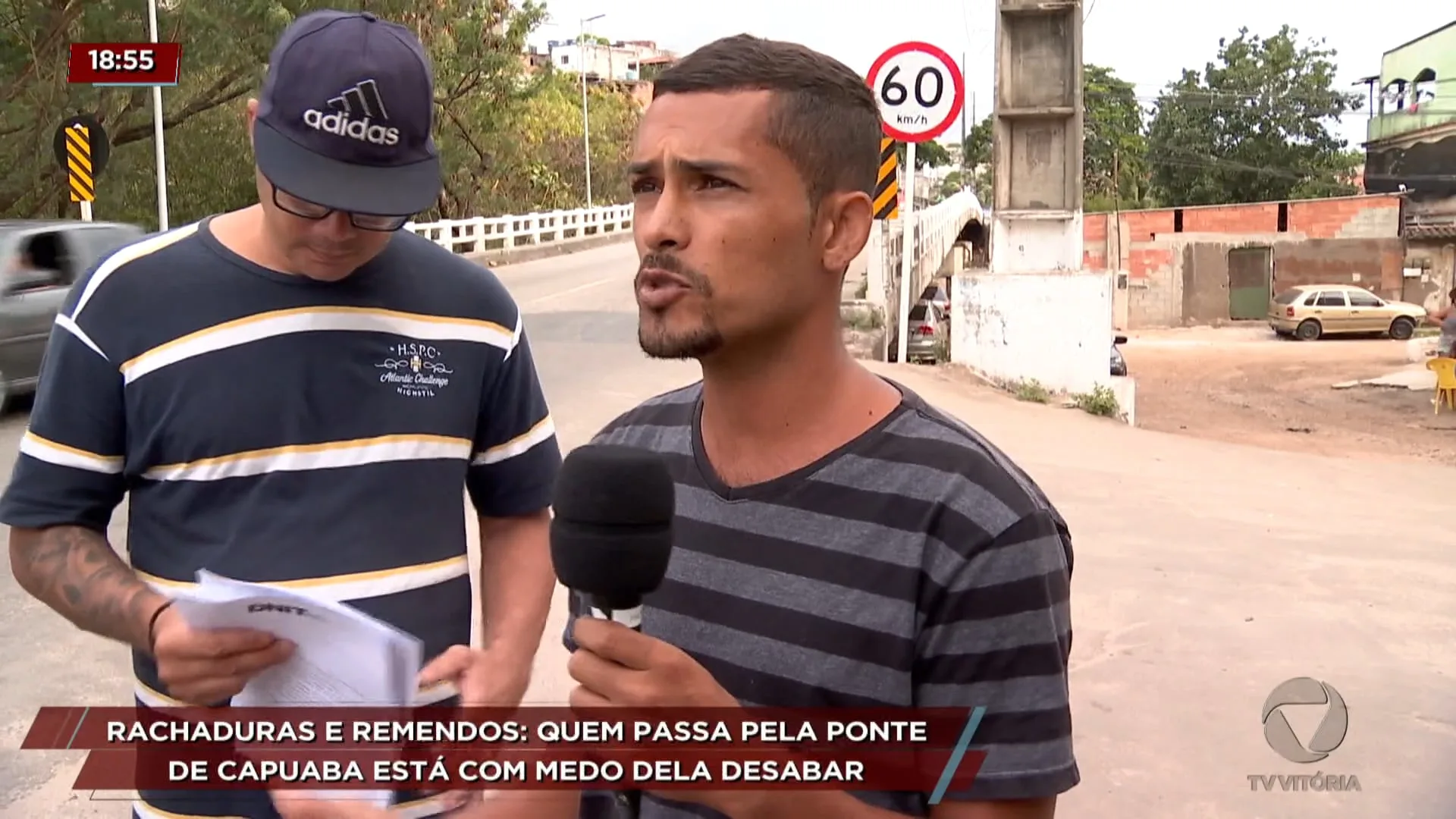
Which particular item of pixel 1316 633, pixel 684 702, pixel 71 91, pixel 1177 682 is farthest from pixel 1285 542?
pixel 71 91

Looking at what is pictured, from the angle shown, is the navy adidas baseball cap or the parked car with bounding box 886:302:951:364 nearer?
the navy adidas baseball cap

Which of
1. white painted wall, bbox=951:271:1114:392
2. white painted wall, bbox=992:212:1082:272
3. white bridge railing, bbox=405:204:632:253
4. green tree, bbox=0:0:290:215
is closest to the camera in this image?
Answer: white painted wall, bbox=951:271:1114:392

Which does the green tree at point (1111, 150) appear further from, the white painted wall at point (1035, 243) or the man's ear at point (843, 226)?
the man's ear at point (843, 226)

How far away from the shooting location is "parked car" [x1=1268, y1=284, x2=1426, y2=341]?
30.9m

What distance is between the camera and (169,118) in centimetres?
2170

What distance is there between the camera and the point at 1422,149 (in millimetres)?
38031

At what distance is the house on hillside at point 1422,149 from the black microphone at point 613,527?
40.0m

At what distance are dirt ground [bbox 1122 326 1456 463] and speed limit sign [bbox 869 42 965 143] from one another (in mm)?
5998

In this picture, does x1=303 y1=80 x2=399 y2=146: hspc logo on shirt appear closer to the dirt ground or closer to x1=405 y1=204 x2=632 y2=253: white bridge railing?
the dirt ground

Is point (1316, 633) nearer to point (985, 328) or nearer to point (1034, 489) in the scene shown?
point (1034, 489)

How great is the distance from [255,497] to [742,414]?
86 centimetres

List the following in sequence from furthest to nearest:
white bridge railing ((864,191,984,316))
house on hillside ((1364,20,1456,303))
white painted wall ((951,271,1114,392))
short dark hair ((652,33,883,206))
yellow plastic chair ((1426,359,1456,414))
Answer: house on hillside ((1364,20,1456,303)), yellow plastic chair ((1426,359,1456,414)), white bridge railing ((864,191,984,316)), white painted wall ((951,271,1114,392)), short dark hair ((652,33,883,206))
